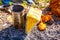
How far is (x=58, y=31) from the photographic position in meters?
3.08

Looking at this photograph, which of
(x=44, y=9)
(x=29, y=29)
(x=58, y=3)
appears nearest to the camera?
(x=29, y=29)

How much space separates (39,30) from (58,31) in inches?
12.5

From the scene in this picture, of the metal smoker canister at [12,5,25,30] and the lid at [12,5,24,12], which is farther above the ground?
the lid at [12,5,24,12]

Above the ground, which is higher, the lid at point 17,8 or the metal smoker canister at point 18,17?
the lid at point 17,8

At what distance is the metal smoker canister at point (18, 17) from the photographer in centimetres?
294

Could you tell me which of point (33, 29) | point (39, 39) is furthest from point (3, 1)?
point (39, 39)

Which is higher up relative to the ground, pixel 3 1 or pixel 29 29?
pixel 3 1

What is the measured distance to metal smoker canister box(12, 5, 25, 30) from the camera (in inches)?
116

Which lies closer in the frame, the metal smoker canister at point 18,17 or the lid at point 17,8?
the metal smoker canister at point 18,17

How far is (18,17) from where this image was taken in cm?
297

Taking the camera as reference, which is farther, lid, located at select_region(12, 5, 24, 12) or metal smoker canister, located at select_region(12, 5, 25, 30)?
lid, located at select_region(12, 5, 24, 12)

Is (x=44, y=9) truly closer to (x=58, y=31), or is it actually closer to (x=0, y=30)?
(x=58, y=31)

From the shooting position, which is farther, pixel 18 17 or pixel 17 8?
pixel 17 8

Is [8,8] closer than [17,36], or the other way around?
[17,36]
